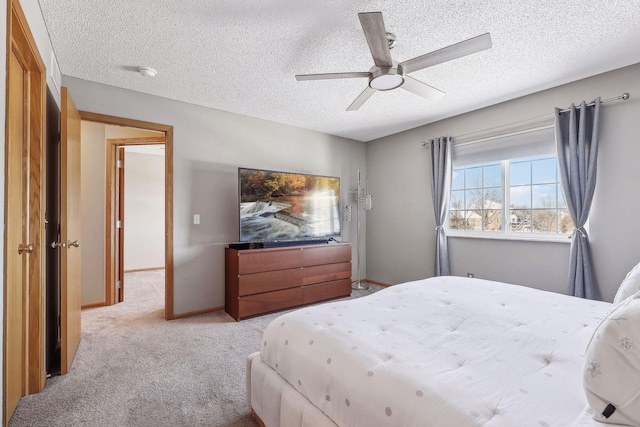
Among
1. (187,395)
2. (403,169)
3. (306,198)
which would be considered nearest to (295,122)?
(306,198)

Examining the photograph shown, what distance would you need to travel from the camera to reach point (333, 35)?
6.95 feet

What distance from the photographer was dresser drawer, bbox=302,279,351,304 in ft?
12.2

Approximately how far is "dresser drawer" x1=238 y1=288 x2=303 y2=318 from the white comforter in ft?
5.76

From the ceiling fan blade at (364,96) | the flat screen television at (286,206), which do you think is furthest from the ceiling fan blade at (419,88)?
the flat screen television at (286,206)

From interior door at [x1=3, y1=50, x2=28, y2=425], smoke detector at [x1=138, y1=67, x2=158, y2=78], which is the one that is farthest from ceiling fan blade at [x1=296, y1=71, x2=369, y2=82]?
interior door at [x1=3, y1=50, x2=28, y2=425]

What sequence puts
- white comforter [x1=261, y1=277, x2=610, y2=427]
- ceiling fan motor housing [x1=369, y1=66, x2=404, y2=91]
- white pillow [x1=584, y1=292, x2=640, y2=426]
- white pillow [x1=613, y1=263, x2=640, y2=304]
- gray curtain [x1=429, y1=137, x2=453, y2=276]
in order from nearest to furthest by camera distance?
white pillow [x1=584, y1=292, x2=640, y2=426]
white comforter [x1=261, y1=277, x2=610, y2=427]
white pillow [x1=613, y1=263, x2=640, y2=304]
ceiling fan motor housing [x1=369, y1=66, x2=404, y2=91]
gray curtain [x1=429, y1=137, x2=453, y2=276]

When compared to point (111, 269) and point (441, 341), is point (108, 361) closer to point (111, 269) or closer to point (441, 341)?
point (111, 269)

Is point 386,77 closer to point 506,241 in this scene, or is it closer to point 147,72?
point 147,72

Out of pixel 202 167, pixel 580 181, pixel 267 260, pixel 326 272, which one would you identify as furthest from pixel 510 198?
Result: pixel 202 167

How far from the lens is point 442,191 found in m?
3.87

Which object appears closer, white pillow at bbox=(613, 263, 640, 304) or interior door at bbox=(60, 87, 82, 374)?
white pillow at bbox=(613, 263, 640, 304)

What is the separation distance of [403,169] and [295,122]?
1.75 meters

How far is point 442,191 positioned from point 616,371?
10.8ft

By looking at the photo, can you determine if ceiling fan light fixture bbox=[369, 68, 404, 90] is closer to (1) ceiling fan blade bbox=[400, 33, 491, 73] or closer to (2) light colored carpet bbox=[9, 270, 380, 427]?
(1) ceiling fan blade bbox=[400, 33, 491, 73]
